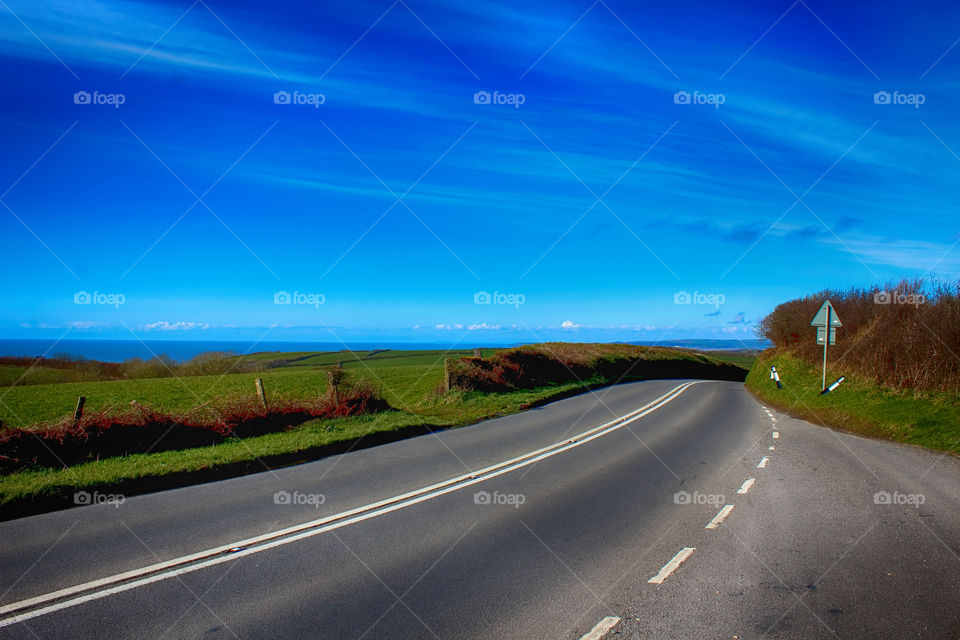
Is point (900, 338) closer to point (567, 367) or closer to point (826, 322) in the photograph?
point (826, 322)

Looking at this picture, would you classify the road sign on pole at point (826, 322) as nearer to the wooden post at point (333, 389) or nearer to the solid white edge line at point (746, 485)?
the solid white edge line at point (746, 485)

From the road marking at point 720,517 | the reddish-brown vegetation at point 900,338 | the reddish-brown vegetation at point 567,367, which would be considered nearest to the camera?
the road marking at point 720,517

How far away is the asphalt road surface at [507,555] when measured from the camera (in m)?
4.63

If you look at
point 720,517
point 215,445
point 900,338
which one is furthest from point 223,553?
point 900,338

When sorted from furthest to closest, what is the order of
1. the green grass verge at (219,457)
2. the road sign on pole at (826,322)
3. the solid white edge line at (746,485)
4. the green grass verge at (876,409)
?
1. the road sign on pole at (826,322)
2. the green grass verge at (876,409)
3. the solid white edge line at (746,485)
4. the green grass verge at (219,457)

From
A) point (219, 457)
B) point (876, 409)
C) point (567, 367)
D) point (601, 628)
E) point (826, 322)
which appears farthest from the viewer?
point (567, 367)

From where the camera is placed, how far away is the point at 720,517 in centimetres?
758

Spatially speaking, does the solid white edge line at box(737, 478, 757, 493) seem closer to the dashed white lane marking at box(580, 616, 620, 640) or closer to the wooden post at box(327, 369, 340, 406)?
the dashed white lane marking at box(580, 616, 620, 640)

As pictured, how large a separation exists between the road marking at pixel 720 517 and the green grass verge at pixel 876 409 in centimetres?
794

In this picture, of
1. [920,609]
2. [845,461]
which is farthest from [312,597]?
[845,461]

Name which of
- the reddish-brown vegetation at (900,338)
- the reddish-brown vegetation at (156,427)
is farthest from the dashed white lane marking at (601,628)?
the reddish-brown vegetation at (900,338)

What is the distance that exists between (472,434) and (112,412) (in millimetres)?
8075

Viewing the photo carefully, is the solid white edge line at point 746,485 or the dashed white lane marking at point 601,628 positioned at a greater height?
the dashed white lane marking at point 601,628

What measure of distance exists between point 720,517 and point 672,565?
2.09 metres
